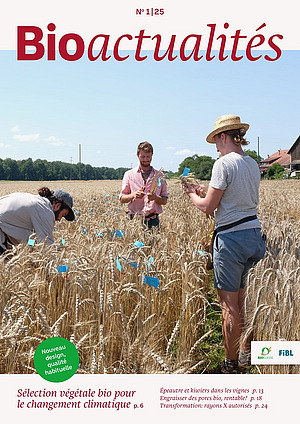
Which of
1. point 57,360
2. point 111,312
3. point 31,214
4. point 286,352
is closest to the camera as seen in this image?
point 57,360

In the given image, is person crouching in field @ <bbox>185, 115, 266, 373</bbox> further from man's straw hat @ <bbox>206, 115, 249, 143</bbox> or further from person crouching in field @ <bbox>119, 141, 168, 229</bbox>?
person crouching in field @ <bbox>119, 141, 168, 229</bbox>

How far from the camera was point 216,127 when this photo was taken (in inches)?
110

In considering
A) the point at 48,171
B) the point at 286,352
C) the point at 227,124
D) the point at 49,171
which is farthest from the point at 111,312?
the point at 49,171

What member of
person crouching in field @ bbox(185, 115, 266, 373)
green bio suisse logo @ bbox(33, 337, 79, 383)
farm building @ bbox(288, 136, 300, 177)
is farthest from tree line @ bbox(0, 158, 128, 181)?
green bio suisse logo @ bbox(33, 337, 79, 383)

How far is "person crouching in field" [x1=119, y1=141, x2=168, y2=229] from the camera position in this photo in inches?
177

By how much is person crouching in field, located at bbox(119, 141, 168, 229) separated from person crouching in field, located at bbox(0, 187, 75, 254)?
974 millimetres

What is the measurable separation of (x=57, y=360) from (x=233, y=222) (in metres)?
1.47

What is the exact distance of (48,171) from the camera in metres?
54.4

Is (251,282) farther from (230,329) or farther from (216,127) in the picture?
(216,127)

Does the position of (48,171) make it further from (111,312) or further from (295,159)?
(111,312)

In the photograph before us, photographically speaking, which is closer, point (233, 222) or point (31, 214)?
point (233, 222)

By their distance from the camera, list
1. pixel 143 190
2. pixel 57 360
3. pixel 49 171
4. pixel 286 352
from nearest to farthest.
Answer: pixel 57 360, pixel 286 352, pixel 143 190, pixel 49 171
